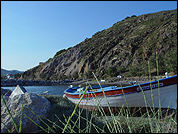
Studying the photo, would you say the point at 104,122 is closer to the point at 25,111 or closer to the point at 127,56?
the point at 25,111

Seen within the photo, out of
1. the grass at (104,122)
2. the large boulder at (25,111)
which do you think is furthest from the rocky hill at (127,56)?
the large boulder at (25,111)

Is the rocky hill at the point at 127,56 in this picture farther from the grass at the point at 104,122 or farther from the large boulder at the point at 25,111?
the large boulder at the point at 25,111

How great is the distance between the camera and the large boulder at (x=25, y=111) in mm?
2709

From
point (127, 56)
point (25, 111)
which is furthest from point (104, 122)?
point (127, 56)

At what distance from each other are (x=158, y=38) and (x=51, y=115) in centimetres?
4459

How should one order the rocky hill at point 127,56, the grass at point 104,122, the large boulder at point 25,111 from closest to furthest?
the grass at point 104,122
the large boulder at point 25,111
the rocky hill at point 127,56

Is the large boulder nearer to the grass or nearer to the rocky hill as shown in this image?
the grass

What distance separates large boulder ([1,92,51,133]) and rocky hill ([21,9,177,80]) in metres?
26.3

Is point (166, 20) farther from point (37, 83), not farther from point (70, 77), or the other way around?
point (37, 83)

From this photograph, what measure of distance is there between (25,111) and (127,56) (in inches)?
1704

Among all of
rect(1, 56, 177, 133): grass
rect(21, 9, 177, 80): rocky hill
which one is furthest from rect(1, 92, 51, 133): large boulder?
rect(21, 9, 177, 80): rocky hill

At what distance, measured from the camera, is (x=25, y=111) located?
2.95m

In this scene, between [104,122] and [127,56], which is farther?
[127,56]

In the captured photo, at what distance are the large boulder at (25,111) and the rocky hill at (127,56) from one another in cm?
2632
